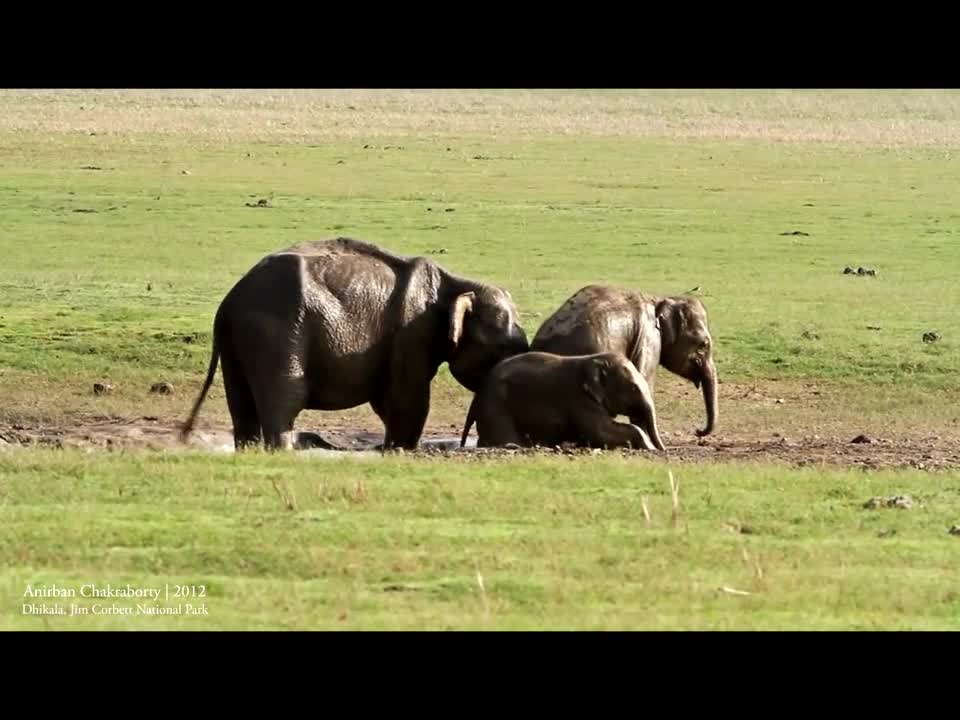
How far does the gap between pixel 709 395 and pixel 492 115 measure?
60.3m

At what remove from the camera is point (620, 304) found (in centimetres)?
1839

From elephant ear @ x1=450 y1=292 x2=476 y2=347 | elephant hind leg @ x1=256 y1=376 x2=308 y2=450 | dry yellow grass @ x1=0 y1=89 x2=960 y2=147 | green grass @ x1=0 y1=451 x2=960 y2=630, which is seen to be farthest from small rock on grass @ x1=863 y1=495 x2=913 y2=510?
dry yellow grass @ x1=0 y1=89 x2=960 y2=147

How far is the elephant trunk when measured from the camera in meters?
18.8

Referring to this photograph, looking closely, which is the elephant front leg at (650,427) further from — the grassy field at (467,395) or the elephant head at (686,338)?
the elephant head at (686,338)

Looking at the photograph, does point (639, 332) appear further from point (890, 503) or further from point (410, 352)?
point (890, 503)

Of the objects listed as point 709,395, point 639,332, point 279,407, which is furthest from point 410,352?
point 709,395

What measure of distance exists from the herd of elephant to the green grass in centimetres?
216

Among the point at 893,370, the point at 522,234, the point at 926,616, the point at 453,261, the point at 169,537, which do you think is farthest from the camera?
the point at 522,234

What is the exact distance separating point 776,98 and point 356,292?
8266 centimetres

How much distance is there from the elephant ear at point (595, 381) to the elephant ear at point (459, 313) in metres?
1.42

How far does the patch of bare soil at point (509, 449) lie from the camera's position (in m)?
15.9

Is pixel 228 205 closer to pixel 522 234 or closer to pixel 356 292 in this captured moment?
pixel 522 234

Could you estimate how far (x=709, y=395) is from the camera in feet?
62.4

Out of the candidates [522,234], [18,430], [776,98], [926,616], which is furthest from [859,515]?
[776,98]
